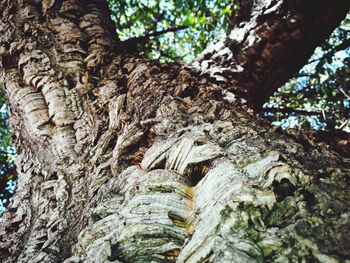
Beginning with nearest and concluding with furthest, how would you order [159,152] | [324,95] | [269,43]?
[159,152]
[269,43]
[324,95]

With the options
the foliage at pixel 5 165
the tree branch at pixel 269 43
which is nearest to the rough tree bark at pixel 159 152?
the tree branch at pixel 269 43

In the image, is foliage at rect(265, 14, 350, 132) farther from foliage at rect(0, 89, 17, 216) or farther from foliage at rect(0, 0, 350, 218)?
foliage at rect(0, 89, 17, 216)

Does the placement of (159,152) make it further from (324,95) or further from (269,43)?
(324,95)

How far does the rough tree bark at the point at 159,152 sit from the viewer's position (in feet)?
2.80

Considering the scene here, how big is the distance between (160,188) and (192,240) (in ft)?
0.96

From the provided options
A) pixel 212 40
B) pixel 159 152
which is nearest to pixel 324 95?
pixel 212 40

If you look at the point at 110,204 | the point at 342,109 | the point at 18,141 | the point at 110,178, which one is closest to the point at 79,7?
the point at 18,141

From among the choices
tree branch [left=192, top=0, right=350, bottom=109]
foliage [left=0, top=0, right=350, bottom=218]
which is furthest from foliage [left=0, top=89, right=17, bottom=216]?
tree branch [left=192, top=0, right=350, bottom=109]

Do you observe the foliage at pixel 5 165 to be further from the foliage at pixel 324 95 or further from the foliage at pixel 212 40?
the foliage at pixel 324 95

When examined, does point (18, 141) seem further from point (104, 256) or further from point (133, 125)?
point (104, 256)

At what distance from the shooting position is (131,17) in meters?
5.88

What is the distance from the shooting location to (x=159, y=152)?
1326 millimetres

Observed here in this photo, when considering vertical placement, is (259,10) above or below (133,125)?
above

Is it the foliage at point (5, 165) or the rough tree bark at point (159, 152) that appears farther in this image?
the foliage at point (5, 165)
